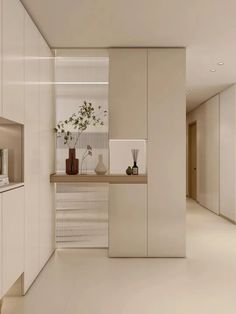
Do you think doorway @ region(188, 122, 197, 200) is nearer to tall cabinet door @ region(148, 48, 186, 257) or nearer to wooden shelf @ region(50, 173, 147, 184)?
tall cabinet door @ region(148, 48, 186, 257)

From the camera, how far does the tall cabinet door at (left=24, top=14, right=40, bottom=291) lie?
3.44m

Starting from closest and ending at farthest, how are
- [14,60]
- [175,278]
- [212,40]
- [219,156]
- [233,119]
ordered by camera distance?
1. [14,60]
2. [175,278]
3. [212,40]
4. [233,119]
5. [219,156]

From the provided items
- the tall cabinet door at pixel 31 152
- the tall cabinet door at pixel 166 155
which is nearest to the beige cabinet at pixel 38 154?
the tall cabinet door at pixel 31 152

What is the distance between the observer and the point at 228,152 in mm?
7402

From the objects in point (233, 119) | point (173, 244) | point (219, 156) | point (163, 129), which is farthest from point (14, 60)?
point (219, 156)

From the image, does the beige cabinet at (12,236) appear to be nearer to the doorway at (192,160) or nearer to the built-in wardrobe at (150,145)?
the built-in wardrobe at (150,145)

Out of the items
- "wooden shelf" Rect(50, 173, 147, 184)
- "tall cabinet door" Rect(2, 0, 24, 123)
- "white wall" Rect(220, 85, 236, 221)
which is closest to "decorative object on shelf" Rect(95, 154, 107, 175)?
"wooden shelf" Rect(50, 173, 147, 184)

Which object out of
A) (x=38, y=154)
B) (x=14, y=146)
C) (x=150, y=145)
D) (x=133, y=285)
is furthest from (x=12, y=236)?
(x=150, y=145)

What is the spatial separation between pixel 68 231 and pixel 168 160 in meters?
1.74

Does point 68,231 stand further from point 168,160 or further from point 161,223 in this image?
point 168,160

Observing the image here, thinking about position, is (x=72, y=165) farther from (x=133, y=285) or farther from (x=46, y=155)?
(x=133, y=285)

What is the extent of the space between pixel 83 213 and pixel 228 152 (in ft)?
12.0

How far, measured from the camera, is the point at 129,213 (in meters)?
4.63

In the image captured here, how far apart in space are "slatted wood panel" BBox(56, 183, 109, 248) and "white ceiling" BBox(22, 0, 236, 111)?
181 centimetres
